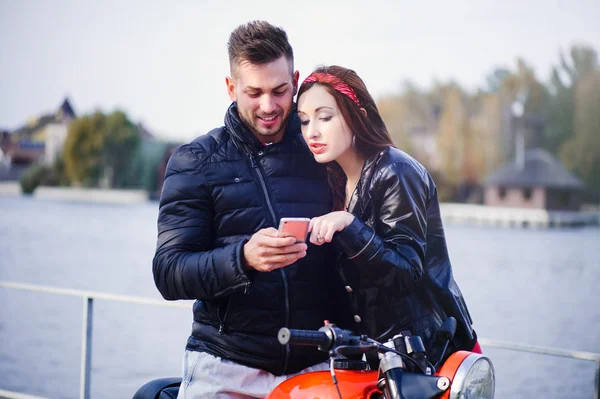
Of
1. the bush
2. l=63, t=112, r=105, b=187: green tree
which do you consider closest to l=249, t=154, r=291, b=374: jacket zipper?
the bush

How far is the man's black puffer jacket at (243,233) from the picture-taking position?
231 centimetres

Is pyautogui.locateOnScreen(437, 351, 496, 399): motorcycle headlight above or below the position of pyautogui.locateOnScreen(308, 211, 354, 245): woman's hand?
below

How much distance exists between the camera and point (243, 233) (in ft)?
7.68

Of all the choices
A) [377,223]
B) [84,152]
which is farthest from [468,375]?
[84,152]

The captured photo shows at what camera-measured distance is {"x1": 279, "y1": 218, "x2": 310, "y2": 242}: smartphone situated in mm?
1878

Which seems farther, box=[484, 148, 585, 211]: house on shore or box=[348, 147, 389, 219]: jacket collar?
box=[484, 148, 585, 211]: house on shore

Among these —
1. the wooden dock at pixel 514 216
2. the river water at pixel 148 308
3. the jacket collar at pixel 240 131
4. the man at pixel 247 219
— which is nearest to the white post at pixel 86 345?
the man at pixel 247 219

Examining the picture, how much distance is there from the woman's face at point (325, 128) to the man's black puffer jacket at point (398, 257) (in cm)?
11

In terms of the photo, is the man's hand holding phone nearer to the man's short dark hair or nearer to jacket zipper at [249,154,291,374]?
jacket zipper at [249,154,291,374]

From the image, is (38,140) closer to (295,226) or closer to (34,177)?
(34,177)

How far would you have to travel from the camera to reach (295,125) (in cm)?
253

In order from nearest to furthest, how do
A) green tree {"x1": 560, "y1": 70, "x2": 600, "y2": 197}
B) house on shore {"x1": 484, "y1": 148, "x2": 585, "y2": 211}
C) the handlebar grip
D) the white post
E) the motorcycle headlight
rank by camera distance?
the handlebar grip < the motorcycle headlight < the white post < green tree {"x1": 560, "y1": 70, "x2": 600, "y2": 197} < house on shore {"x1": 484, "y1": 148, "x2": 585, "y2": 211}

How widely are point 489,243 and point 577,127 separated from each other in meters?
16.1

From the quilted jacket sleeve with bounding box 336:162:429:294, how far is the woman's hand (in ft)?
0.08
